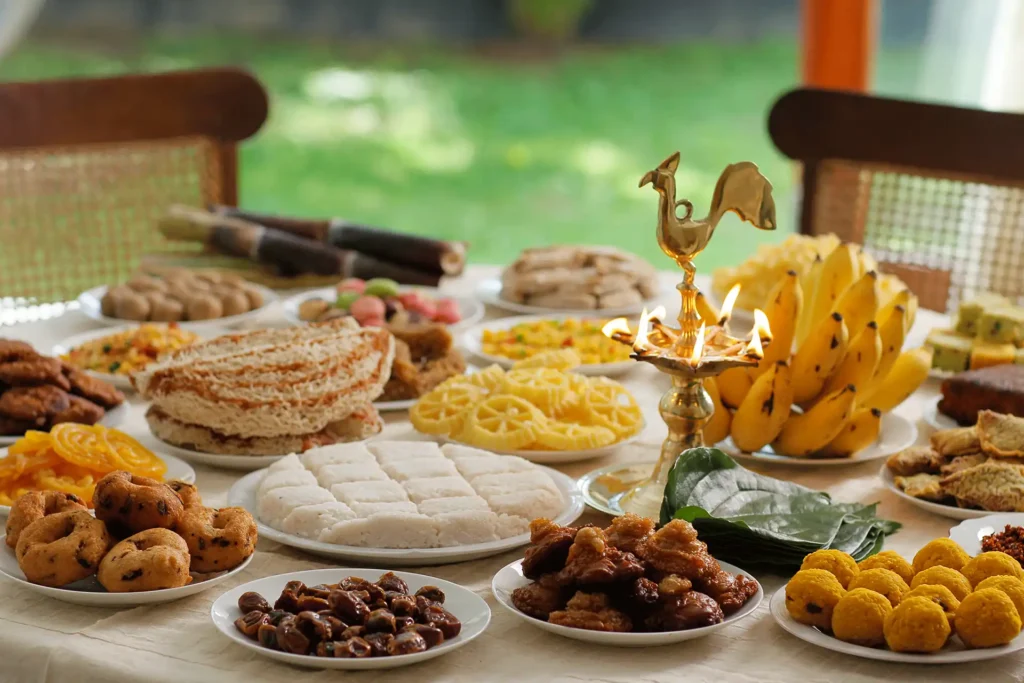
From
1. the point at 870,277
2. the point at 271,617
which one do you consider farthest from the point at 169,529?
the point at 870,277

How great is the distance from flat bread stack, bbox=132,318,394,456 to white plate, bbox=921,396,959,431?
3.52 ft

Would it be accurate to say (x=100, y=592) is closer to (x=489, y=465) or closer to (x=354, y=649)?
(x=354, y=649)

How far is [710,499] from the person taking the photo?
2.01 meters

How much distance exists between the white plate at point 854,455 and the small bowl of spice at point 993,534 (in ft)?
1.28

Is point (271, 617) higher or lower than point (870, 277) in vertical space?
lower

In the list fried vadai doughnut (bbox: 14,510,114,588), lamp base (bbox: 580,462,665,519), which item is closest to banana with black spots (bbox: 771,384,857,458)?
lamp base (bbox: 580,462,665,519)

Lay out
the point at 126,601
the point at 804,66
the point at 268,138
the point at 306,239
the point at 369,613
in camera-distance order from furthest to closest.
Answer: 1. the point at 268,138
2. the point at 804,66
3. the point at 306,239
4. the point at 126,601
5. the point at 369,613

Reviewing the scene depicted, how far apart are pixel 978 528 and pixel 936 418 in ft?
2.29

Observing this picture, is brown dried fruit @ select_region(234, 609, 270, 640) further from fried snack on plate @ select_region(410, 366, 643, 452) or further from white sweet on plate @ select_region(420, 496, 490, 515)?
fried snack on plate @ select_region(410, 366, 643, 452)

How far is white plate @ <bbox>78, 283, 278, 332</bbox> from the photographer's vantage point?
330cm

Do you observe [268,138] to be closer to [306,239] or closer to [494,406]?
[306,239]

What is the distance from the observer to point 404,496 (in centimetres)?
203

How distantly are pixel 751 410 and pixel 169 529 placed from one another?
1.06m

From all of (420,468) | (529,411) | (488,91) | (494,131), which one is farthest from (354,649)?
(488,91)
